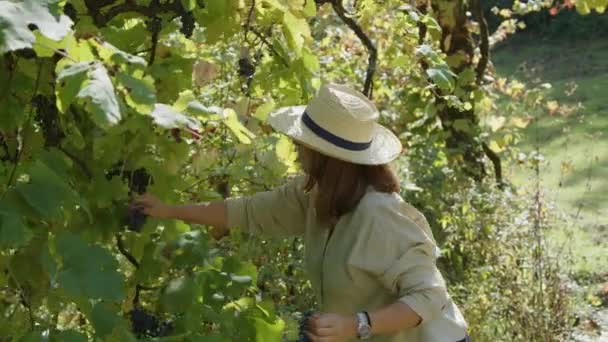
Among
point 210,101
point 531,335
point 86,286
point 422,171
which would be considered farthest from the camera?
point 422,171

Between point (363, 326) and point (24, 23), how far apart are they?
1099mm

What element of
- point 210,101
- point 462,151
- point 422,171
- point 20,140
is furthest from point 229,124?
point 462,151

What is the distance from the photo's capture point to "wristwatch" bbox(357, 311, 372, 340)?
220 cm

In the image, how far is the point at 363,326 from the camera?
2.21m

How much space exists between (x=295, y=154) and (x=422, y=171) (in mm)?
2211

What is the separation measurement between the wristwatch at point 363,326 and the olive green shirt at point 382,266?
95 mm

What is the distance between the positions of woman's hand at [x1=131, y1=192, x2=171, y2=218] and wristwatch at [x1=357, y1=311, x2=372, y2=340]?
18.6 inches

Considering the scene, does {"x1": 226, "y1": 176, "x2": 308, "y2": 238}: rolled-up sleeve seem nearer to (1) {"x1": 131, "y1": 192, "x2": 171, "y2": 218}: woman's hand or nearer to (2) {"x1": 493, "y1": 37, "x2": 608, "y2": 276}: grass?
(1) {"x1": 131, "y1": 192, "x2": 171, "y2": 218}: woman's hand

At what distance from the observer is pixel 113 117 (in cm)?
129

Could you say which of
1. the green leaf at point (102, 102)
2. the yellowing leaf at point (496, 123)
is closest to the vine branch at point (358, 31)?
the green leaf at point (102, 102)

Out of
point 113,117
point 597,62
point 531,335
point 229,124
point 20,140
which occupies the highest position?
point 113,117

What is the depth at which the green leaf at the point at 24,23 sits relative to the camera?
4.38ft

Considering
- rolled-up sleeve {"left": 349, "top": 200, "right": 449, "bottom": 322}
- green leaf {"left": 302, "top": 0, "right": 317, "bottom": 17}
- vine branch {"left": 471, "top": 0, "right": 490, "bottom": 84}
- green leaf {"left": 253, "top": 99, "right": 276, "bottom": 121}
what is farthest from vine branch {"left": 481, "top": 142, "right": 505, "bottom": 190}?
rolled-up sleeve {"left": 349, "top": 200, "right": 449, "bottom": 322}

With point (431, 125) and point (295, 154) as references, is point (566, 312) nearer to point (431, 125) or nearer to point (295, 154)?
point (431, 125)
